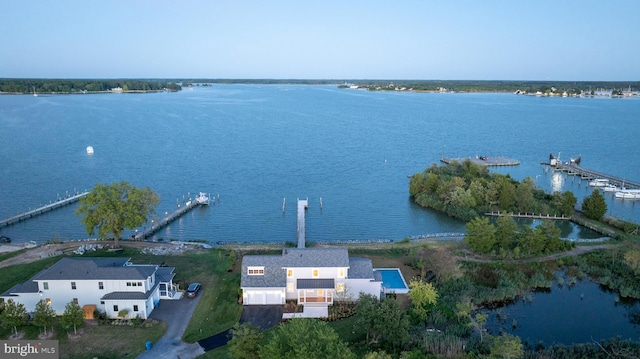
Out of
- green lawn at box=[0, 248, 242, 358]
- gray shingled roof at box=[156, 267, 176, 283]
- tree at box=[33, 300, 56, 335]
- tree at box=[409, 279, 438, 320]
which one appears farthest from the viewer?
gray shingled roof at box=[156, 267, 176, 283]

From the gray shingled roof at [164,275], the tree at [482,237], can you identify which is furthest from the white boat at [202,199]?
the tree at [482,237]

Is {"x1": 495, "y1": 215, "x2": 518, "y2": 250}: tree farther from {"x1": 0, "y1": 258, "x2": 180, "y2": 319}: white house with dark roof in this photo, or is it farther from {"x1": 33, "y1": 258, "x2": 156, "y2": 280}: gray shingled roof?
{"x1": 0, "y1": 258, "x2": 180, "y2": 319}: white house with dark roof

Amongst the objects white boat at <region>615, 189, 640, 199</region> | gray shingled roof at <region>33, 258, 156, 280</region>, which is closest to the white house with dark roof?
gray shingled roof at <region>33, 258, 156, 280</region>

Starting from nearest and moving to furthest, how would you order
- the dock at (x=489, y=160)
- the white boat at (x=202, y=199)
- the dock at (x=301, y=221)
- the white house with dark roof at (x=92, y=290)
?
the white house with dark roof at (x=92, y=290) → the dock at (x=301, y=221) → the white boat at (x=202, y=199) → the dock at (x=489, y=160)

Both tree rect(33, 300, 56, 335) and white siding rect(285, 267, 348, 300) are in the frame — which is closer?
tree rect(33, 300, 56, 335)

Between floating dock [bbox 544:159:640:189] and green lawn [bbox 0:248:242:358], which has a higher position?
floating dock [bbox 544:159:640:189]

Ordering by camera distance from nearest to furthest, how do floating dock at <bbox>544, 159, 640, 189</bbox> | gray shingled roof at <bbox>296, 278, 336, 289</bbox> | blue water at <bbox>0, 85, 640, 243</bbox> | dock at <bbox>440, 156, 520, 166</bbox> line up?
gray shingled roof at <bbox>296, 278, 336, 289</bbox> → blue water at <bbox>0, 85, 640, 243</bbox> → floating dock at <bbox>544, 159, 640, 189</bbox> → dock at <bbox>440, 156, 520, 166</bbox>

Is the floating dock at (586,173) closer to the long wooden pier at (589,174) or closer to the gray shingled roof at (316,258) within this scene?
the long wooden pier at (589,174)
